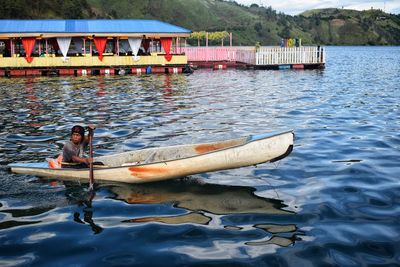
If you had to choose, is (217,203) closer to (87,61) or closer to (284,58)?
(87,61)

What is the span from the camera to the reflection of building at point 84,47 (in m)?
41.9

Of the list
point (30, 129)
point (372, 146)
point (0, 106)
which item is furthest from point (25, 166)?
point (0, 106)

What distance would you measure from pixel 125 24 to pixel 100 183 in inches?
1475

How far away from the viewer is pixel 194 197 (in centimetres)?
984

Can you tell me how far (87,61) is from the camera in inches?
1725

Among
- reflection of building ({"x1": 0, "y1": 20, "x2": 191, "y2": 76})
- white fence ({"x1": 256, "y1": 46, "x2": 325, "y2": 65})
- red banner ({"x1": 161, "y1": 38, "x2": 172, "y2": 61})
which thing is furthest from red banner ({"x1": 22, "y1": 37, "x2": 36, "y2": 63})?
white fence ({"x1": 256, "y1": 46, "x2": 325, "y2": 65})

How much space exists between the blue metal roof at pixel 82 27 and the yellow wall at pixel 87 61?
2.55 metres

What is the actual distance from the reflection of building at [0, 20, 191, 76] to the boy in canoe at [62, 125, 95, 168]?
33707 mm

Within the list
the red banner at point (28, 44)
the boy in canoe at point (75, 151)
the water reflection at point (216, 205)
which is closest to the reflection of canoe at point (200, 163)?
the boy in canoe at point (75, 151)

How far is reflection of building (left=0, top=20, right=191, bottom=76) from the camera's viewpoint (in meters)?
41.9

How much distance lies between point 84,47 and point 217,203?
38.4m

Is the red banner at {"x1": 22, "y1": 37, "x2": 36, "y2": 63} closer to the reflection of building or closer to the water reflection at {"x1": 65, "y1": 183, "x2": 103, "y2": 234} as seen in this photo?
the reflection of building

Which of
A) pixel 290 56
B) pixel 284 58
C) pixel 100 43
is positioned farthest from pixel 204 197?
pixel 290 56

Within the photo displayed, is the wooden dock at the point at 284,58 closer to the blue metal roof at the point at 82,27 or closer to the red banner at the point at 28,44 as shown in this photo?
the blue metal roof at the point at 82,27
